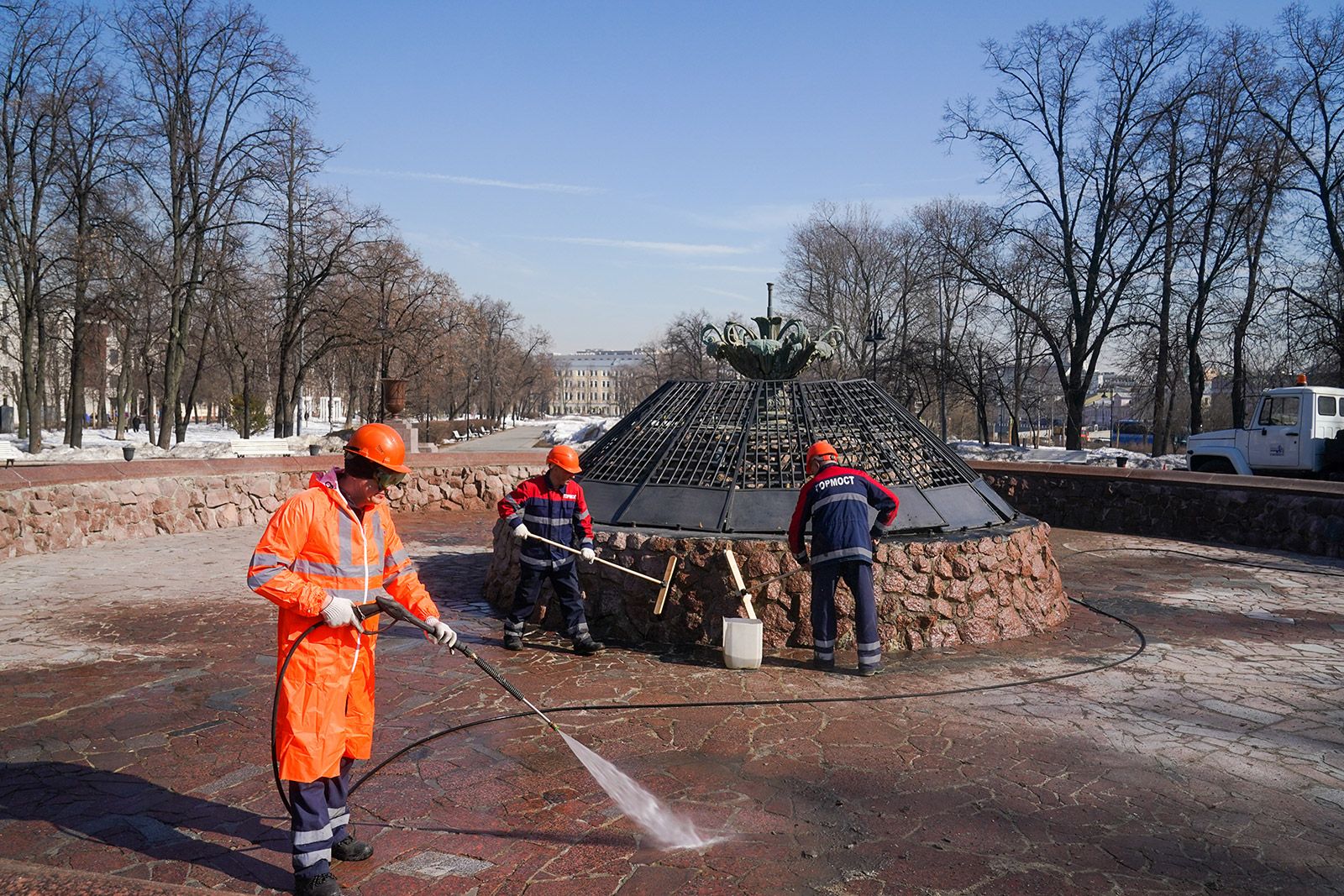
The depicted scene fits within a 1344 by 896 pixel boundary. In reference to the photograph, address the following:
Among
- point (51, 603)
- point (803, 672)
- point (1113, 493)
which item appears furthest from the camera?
point (1113, 493)

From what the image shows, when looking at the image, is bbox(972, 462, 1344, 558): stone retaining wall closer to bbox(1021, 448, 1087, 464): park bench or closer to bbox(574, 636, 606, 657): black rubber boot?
bbox(1021, 448, 1087, 464): park bench

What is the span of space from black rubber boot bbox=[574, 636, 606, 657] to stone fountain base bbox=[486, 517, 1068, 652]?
1.25 ft

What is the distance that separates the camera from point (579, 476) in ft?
25.5

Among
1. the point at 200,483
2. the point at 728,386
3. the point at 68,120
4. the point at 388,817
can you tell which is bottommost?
the point at 388,817

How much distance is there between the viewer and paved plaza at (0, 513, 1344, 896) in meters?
3.28

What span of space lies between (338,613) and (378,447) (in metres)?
0.60

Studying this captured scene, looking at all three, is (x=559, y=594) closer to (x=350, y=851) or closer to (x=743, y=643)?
(x=743, y=643)

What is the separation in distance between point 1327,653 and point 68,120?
27.8 metres

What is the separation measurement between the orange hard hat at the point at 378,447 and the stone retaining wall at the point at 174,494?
9.04m

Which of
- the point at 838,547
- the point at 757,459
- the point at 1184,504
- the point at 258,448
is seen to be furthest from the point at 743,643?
the point at 258,448

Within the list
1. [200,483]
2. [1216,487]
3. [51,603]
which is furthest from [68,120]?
[1216,487]

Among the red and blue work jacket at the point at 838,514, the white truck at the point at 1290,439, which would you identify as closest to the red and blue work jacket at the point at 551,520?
the red and blue work jacket at the point at 838,514

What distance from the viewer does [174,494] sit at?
12.4 meters

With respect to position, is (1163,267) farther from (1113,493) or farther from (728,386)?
(728,386)
